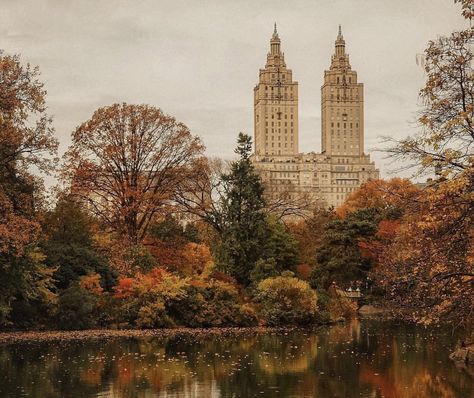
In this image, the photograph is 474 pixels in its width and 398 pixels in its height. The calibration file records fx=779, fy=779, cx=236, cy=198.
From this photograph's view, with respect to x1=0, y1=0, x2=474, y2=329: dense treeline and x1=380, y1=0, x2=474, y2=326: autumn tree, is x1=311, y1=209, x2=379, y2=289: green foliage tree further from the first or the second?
x1=380, y1=0, x2=474, y2=326: autumn tree

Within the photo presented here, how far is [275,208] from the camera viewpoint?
54688 mm

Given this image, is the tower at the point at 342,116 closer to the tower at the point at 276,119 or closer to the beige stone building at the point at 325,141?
the beige stone building at the point at 325,141

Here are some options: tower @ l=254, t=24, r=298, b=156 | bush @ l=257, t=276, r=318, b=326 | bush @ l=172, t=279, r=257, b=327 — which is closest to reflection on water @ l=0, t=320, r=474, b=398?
bush @ l=172, t=279, r=257, b=327

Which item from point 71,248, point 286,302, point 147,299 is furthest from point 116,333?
point 286,302

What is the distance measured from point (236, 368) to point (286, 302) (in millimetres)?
16788

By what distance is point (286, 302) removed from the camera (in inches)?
1484

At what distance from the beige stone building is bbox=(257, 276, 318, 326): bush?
464 ft

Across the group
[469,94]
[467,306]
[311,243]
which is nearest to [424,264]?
[467,306]

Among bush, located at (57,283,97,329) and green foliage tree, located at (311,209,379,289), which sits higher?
green foliage tree, located at (311,209,379,289)

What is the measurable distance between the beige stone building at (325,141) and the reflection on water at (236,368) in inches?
5994

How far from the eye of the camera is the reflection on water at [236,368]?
56.5ft

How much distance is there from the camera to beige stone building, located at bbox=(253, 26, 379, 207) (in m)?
184

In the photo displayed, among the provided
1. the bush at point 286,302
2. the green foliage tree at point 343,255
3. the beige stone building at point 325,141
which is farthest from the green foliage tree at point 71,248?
the beige stone building at point 325,141

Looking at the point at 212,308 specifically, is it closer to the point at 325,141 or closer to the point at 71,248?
the point at 71,248
